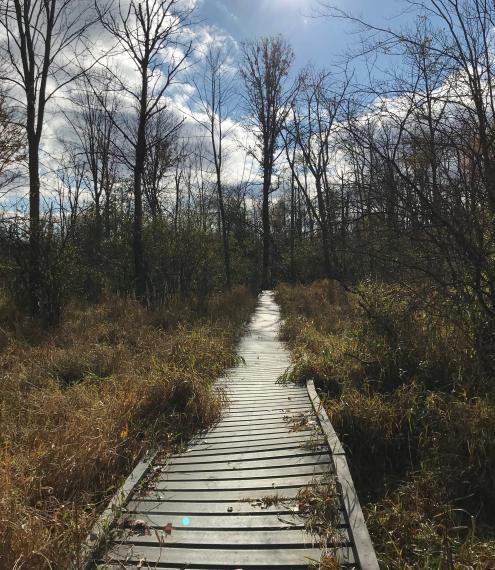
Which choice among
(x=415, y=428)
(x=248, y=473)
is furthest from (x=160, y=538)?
(x=415, y=428)

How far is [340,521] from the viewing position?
10.6 ft

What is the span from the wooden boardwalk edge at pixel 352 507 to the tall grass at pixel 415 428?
0.90 feet

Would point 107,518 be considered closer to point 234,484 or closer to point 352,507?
point 234,484

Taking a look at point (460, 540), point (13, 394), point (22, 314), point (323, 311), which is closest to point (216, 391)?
point (13, 394)

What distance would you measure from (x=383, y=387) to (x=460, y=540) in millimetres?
2688

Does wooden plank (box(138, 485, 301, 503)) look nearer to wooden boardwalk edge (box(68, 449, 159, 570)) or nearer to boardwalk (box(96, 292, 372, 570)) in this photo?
boardwalk (box(96, 292, 372, 570))

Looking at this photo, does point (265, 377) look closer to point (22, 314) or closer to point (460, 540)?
point (460, 540)

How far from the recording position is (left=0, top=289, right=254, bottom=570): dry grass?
317 cm

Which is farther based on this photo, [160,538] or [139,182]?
[139,182]

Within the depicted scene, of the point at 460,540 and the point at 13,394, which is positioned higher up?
the point at 13,394

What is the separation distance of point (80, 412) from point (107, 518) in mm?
1939

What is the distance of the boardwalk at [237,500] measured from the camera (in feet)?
9.68

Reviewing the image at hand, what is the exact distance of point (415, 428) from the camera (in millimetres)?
4930

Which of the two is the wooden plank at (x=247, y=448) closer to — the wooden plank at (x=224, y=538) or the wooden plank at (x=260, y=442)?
the wooden plank at (x=260, y=442)
